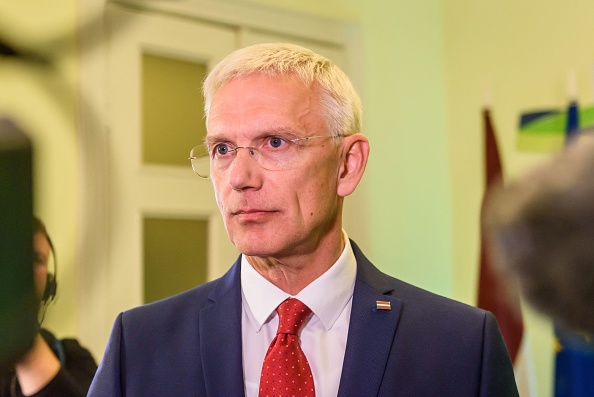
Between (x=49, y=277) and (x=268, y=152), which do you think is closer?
(x=268, y=152)

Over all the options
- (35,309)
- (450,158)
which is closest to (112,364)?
(35,309)

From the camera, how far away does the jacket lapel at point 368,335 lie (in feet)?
4.25

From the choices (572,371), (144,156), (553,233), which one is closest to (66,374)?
(144,156)

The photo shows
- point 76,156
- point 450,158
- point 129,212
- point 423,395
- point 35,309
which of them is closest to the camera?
point 423,395

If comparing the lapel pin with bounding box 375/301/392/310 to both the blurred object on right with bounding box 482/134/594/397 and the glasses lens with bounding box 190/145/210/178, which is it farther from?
the blurred object on right with bounding box 482/134/594/397

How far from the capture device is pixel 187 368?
1355 millimetres

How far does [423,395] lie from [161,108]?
2.03 metres

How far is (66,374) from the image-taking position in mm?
2412

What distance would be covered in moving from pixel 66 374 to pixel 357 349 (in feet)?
4.63

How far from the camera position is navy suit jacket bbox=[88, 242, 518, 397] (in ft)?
4.33

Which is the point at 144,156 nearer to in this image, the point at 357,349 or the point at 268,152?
the point at 268,152

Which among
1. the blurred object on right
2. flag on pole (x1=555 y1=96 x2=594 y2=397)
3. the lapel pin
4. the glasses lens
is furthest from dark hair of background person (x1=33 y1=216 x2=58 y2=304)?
the blurred object on right

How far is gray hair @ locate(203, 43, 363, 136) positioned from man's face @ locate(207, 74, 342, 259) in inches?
0.7

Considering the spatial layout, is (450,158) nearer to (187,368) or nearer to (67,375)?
(67,375)
